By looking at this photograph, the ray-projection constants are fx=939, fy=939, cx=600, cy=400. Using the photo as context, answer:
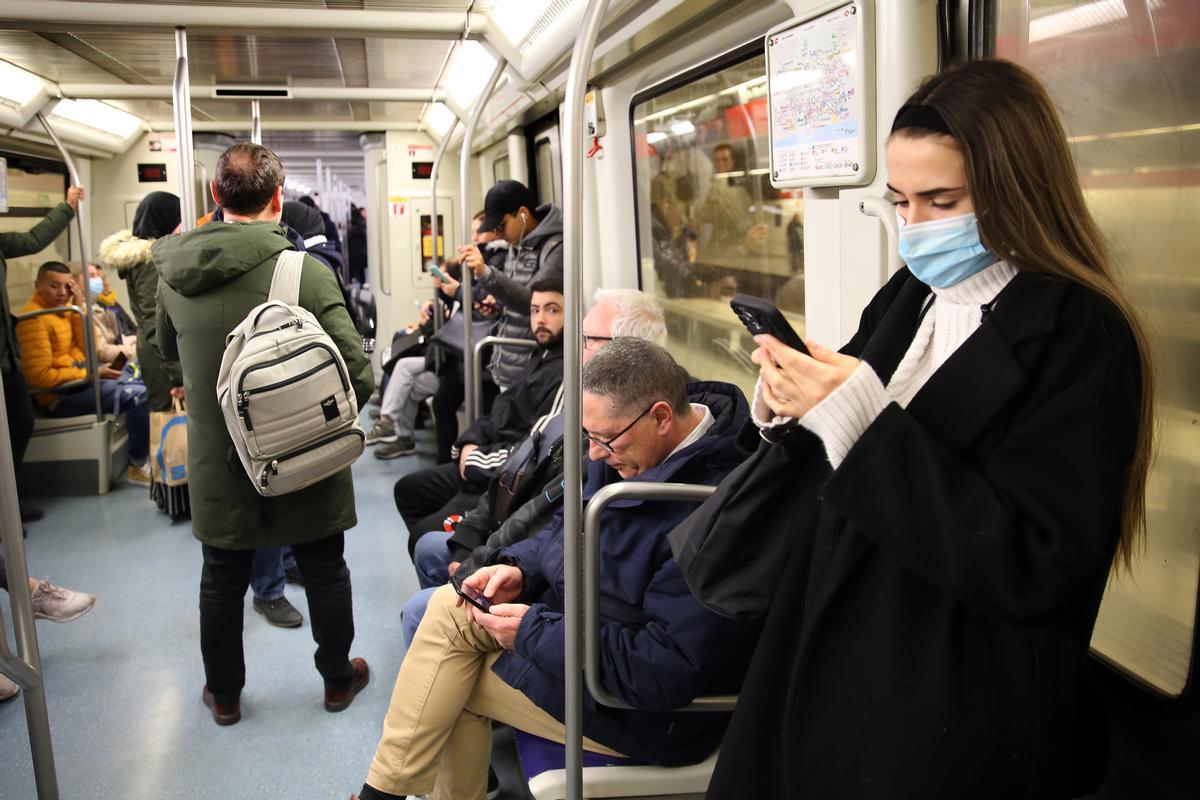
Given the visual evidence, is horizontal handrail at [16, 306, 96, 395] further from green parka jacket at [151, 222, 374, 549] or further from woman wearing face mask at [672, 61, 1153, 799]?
woman wearing face mask at [672, 61, 1153, 799]

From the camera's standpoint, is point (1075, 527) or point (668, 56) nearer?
point (1075, 527)

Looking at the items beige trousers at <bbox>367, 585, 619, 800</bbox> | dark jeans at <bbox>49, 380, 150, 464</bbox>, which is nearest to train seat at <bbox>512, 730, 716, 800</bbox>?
beige trousers at <bbox>367, 585, 619, 800</bbox>

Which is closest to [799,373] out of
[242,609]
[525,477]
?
[525,477]

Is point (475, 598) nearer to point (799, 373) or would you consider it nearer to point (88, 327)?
point (799, 373)

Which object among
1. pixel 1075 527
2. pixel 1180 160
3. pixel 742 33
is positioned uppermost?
pixel 742 33

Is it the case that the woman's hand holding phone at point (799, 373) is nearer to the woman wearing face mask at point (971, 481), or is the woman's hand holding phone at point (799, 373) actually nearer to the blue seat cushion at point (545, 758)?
the woman wearing face mask at point (971, 481)

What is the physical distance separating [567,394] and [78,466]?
526cm

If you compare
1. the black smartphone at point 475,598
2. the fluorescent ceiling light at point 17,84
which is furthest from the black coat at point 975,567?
the fluorescent ceiling light at point 17,84

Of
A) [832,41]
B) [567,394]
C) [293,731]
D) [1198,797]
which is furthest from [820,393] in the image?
[293,731]

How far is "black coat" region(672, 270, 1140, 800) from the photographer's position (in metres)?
1.08

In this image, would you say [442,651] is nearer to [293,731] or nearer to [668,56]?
[293,731]

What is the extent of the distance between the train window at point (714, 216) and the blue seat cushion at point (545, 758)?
1567 mm

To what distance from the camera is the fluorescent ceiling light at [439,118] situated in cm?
780

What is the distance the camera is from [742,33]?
3.04 m
